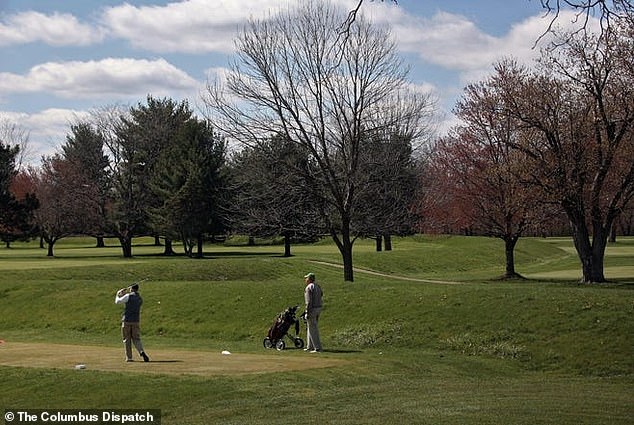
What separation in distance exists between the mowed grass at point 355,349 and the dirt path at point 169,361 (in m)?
0.35

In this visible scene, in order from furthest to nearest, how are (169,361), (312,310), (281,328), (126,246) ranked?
(126,246)
(281,328)
(312,310)
(169,361)

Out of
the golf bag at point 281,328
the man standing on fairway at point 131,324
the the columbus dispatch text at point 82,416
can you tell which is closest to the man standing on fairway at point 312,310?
the golf bag at point 281,328

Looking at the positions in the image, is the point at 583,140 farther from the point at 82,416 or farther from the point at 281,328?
the point at 82,416

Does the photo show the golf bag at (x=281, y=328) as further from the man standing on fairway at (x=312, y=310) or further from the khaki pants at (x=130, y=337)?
the khaki pants at (x=130, y=337)

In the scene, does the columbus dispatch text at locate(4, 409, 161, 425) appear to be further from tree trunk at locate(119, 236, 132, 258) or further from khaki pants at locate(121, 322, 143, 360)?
tree trunk at locate(119, 236, 132, 258)

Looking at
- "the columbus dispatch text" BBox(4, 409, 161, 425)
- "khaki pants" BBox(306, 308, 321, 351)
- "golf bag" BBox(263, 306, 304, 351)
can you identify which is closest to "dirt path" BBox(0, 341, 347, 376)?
"golf bag" BBox(263, 306, 304, 351)

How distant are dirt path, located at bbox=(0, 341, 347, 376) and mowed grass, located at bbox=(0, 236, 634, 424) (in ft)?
1.15

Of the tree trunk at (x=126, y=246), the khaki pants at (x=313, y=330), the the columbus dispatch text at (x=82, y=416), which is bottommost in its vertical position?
the the columbus dispatch text at (x=82, y=416)

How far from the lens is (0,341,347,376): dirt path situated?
20.5 meters

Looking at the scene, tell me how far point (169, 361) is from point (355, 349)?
649 cm

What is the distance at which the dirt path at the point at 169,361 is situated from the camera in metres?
20.5

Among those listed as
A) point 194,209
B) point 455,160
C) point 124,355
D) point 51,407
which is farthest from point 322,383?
point 194,209

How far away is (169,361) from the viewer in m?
22.2

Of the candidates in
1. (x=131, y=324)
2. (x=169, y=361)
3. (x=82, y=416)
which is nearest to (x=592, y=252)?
(x=169, y=361)
